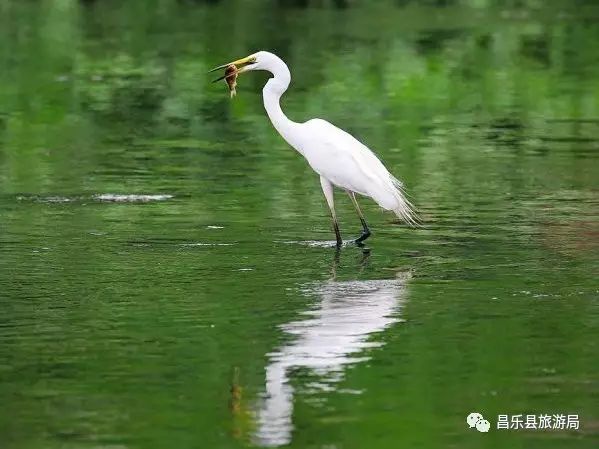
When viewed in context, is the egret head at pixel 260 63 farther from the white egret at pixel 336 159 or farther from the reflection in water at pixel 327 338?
the reflection in water at pixel 327 338

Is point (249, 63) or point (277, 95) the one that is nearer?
point (249, 63)

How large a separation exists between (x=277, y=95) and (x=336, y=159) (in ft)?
3.19

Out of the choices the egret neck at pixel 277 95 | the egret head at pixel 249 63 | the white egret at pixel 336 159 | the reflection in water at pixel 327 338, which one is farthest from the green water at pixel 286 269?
the egret head at pixel 249 63

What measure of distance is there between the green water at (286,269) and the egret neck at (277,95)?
29.8 inches

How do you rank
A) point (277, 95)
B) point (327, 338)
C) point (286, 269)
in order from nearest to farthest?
point (327, 338) → point (286, 269) → point (277, 95)

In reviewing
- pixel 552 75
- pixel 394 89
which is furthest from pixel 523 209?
pixel 552 75

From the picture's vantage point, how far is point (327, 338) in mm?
9562

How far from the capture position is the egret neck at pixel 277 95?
1375 cm

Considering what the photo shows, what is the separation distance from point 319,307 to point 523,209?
15.6 feet

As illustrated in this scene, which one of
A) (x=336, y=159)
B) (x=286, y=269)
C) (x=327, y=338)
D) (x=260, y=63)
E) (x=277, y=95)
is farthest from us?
(x=277, y=95)

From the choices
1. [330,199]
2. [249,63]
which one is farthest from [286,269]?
[249,63]

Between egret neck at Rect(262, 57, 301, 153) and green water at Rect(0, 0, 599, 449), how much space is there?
758 millimetres

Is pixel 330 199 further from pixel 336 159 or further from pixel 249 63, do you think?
pixel 249 63

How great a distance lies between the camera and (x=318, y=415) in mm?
7984
